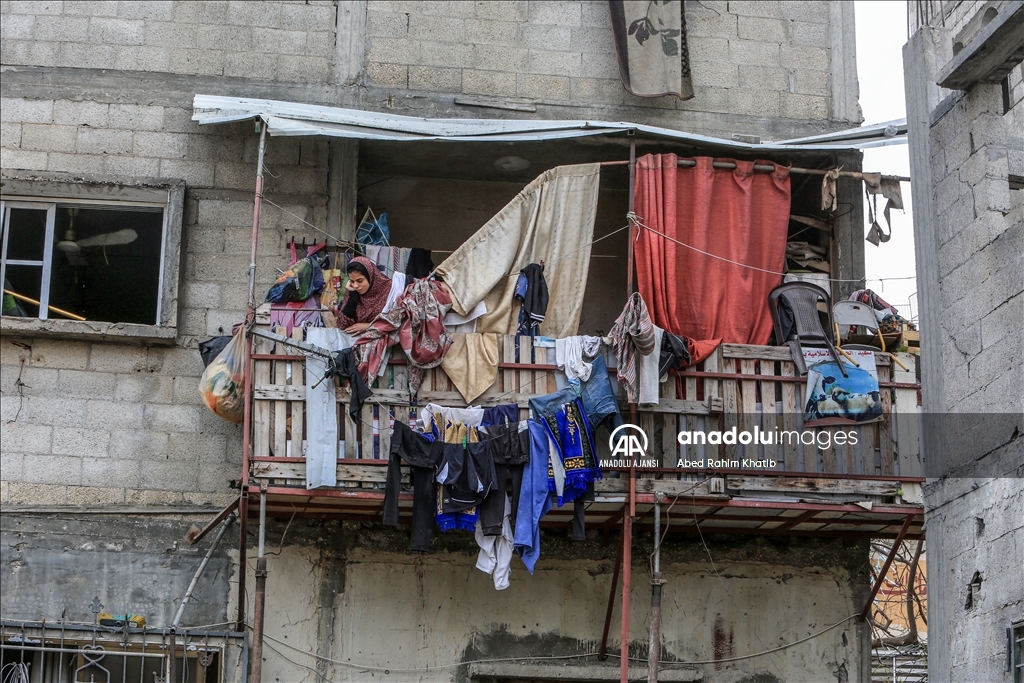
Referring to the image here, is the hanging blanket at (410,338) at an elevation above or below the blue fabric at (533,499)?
above

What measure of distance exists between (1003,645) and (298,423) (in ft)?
18.5

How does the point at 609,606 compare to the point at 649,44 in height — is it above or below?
below

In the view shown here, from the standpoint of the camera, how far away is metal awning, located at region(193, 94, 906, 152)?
1206 centimetres

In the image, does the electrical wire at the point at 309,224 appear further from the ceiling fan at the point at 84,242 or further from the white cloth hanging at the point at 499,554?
the white cloth hanging at the point at 499,554

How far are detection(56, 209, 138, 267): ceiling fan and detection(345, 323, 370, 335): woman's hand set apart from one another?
264cm

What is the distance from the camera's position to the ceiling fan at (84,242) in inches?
517

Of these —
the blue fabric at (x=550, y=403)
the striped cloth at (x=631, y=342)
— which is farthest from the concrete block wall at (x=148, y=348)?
the striped cloth at (x=631, y=342)

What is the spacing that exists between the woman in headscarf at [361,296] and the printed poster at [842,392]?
3720mm

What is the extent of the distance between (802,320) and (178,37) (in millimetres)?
6461

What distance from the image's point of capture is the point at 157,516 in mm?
12445

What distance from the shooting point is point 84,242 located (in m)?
13.2

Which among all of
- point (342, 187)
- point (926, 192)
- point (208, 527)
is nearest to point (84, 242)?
point (342, 187)

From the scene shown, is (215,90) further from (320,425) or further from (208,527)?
(208,527)

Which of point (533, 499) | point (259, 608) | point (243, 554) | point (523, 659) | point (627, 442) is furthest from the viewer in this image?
point (523, 659)
